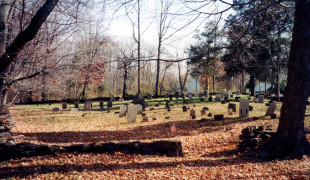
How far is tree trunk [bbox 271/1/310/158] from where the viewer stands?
543 cm

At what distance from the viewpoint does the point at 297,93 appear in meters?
5.51

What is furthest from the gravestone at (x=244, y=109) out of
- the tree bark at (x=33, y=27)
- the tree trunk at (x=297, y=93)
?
the tree bark at (x=33, y=27)

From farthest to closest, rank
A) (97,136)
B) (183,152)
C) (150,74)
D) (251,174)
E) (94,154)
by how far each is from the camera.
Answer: (150,74), (97,136), (183,152), (94,154), (251,174)

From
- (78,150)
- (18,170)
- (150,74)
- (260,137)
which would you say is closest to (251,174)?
(260,137)

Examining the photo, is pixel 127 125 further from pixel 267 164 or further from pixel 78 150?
pixel 267 164

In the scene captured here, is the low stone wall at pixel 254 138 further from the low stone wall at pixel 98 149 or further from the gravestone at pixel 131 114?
the gravestone at pixel 131 114

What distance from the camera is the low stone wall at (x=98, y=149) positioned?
624cm

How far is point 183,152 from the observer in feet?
22.4

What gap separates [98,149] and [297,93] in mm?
5435

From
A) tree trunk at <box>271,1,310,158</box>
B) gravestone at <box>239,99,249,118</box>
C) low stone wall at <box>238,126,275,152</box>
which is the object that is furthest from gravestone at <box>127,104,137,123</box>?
tree trunk at <box>271,1,310,158</box>

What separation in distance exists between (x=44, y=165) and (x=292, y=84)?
645cm

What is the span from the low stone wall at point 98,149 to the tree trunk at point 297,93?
273 cm

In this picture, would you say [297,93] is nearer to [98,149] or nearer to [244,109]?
[98,149]

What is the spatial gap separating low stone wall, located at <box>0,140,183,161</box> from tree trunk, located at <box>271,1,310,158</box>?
2.73 meters
